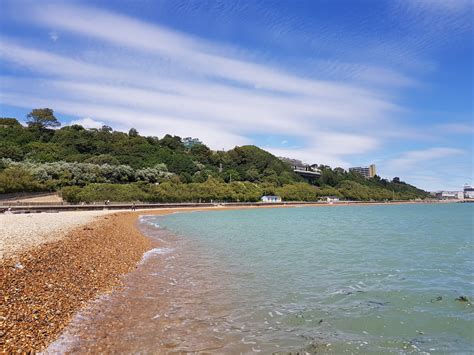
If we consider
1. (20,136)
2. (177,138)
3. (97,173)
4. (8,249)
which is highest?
(177,138)

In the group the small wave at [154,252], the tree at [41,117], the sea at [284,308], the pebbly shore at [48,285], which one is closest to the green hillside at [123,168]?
the tree at [41,117]

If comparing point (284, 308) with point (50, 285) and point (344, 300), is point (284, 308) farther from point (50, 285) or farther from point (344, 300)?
point (50, 285)

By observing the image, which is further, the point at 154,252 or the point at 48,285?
the point at 154,252

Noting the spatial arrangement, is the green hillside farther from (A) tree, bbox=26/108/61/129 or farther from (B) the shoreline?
(B) the shoreline

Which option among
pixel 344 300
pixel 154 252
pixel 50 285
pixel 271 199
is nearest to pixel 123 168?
pixel 271 199

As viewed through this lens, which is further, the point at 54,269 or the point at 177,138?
the point at 177,138

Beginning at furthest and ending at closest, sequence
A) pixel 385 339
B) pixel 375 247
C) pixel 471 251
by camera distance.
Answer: pixel 375 247 → pixel 471 251 → pixel 385 339

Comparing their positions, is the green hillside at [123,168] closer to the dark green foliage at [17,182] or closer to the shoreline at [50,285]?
the dark green foliage at [17,182]

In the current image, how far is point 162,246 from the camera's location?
21609 mm

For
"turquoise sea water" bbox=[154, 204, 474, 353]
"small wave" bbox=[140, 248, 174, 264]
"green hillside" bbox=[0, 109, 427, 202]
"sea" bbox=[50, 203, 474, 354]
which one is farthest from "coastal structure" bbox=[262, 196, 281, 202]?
"sea" bbox=[50, 203, 474, 354]

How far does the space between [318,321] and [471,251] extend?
1664 cm

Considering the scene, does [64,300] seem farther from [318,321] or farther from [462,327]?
[462,327]

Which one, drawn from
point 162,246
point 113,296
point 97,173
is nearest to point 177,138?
point 97,173

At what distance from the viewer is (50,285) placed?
9.42 metres
